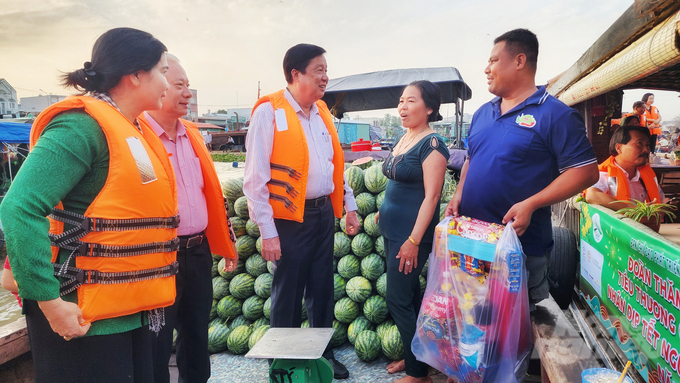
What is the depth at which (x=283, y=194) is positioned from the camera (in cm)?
261

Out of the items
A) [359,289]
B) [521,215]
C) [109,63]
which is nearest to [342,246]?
[359,289]

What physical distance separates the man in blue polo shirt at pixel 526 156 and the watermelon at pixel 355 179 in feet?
6.19

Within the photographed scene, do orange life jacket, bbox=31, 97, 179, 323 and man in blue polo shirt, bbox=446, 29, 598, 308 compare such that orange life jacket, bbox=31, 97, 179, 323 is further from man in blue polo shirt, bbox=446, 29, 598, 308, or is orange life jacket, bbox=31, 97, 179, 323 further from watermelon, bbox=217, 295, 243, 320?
watermelon, bbox=217, 295, 243, 320

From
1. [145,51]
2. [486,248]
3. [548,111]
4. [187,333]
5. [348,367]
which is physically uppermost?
[145,51]

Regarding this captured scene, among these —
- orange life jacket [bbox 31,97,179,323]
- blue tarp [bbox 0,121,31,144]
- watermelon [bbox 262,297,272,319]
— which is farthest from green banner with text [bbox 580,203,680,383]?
blue tarp [bbox 0,121,31,144]

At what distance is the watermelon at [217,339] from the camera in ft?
11.9

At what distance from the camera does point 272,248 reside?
101 inches

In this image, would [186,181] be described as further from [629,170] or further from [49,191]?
[629,170]

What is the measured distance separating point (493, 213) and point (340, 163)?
132 centimetres

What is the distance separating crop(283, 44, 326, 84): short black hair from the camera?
2.66m

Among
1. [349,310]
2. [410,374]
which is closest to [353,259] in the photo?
[349,310]

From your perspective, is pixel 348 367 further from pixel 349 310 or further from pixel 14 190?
pixel 14 190

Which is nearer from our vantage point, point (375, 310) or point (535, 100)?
point (535, 100)

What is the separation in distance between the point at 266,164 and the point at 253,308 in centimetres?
186
